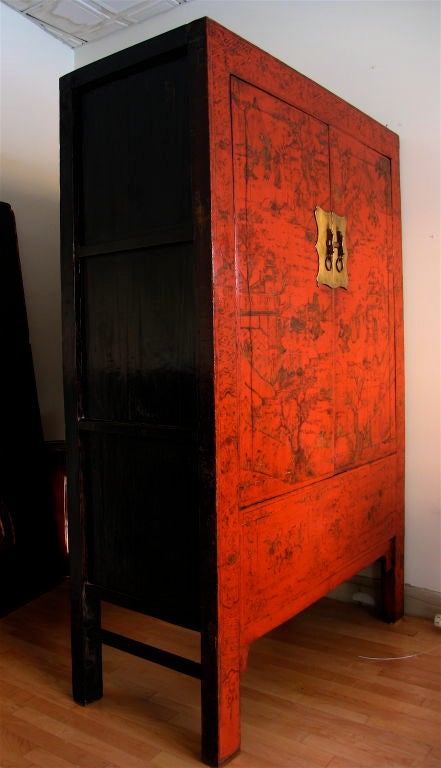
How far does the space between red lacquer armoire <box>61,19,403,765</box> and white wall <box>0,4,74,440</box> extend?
1.54 meters

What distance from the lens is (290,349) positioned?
2088 mm

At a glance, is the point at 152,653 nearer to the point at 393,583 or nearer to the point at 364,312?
the point at 393,583

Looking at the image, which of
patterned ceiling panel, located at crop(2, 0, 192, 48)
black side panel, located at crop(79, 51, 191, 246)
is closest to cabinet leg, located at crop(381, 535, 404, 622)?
black side panel, located at crop(79, 51, 191, 246)

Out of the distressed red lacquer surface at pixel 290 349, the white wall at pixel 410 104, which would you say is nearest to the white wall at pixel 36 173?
the white wall at pixel 410 104

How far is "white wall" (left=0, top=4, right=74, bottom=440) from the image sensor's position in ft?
11.3

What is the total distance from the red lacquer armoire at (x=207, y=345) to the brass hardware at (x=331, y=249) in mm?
11

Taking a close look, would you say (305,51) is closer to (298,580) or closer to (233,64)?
Result: (233,64)

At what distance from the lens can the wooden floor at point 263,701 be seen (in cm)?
189

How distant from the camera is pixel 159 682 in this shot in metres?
2.30

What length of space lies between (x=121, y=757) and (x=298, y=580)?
2.41 feet

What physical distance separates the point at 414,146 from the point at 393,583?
6.12ft

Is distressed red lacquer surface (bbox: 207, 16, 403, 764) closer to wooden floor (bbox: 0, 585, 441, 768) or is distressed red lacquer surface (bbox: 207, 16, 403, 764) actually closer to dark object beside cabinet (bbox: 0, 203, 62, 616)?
wooden floor (bbox: 0, 585, 441, 768)

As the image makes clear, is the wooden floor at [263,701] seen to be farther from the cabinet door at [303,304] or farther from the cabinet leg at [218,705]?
the cabinet door at [303,304]

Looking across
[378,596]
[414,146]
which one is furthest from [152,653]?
[414,146]
